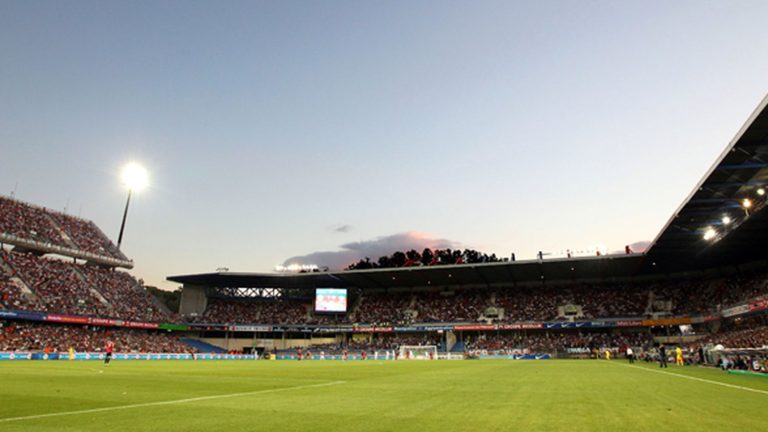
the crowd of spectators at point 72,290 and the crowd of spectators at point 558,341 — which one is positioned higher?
the crowd of spectators at point 72,290

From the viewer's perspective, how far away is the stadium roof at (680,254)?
80.1ft

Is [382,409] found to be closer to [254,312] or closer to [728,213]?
[728,213]

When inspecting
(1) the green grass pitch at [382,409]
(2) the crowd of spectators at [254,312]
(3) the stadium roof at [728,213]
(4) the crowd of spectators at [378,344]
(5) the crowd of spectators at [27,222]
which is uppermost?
(5) the crowd of spectators at [27,222]

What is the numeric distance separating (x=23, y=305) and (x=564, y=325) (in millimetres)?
60386

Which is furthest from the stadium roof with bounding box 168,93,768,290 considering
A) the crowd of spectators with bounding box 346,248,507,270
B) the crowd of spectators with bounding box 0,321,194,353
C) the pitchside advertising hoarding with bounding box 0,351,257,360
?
the crowd of spectators with bounding box 346,248,507,270

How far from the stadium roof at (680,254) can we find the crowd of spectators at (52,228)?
37.8 ft

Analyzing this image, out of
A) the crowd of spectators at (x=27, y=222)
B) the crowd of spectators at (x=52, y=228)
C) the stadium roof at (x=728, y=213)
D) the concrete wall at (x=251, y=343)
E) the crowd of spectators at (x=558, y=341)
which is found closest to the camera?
the stadium roof at (x=728, y=213)

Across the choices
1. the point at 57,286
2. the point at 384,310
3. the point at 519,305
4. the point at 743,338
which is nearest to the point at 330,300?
the point at 384,310

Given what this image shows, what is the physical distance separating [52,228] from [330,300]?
39.2 metres

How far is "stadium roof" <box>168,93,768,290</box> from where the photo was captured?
24406mm

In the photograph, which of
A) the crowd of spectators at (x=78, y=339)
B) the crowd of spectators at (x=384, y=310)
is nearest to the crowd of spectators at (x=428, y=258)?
the crowd of spectators at (x=384, y=310)

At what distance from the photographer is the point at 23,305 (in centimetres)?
4819

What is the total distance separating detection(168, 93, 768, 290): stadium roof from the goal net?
10.3m

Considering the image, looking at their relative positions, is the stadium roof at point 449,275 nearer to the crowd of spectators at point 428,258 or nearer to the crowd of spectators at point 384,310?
the crowd of spectators at point 384,310
